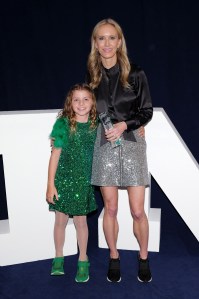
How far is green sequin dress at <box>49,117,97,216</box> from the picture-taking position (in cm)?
189

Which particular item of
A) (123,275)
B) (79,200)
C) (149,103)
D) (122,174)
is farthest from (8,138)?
(123,275)

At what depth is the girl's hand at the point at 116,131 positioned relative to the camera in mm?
1768

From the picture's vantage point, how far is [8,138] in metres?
2.10

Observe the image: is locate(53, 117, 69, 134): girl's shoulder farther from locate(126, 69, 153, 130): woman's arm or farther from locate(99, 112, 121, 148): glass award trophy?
locate(126, 69, 153, 130): woman's arm

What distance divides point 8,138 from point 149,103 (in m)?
0.87

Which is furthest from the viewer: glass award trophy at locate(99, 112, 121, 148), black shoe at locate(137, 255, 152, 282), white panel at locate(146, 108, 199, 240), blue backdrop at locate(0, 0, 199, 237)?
blue backdrop at locate(0, 0, 199, 237)

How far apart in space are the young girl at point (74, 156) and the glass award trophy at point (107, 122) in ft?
0.31

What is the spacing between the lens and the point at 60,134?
187cm

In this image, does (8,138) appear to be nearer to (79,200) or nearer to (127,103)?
(79,200)

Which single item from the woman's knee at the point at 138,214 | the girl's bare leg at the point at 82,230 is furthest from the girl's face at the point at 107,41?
the girl's bare leg at the point at 82,230

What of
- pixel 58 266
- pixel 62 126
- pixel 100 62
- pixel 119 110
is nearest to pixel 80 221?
pixel 58 266

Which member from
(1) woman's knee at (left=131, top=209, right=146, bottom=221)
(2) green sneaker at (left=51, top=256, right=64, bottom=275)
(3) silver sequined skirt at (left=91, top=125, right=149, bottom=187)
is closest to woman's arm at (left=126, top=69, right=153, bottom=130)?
(3) silver sequined skirt at (left=91, top=125, right=149, bottom=187)

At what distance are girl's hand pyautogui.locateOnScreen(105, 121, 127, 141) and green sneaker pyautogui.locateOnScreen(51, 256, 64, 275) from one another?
86cm

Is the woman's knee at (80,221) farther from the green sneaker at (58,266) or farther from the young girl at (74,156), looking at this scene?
the green sneaker at (58,266)
